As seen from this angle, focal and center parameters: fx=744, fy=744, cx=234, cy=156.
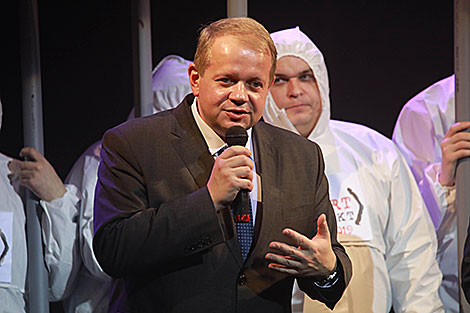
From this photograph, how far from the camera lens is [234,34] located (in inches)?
73.5

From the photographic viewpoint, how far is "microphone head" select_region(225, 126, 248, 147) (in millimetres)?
1795

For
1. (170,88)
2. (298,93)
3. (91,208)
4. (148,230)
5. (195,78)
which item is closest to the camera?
(148,230)

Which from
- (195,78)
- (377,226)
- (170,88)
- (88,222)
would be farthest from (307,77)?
(195,78)

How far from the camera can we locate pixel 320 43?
4.44 metres

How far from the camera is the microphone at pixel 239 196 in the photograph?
1.75 m

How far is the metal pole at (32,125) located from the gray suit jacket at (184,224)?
1.66 meters

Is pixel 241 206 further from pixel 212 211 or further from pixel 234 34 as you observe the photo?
pixel 234 34

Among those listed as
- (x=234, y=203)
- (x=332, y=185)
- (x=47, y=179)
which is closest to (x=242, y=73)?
(x=234, y=203)

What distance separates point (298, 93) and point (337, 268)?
1.53m

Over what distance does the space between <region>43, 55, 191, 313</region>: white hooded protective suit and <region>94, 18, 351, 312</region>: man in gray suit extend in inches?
66.0

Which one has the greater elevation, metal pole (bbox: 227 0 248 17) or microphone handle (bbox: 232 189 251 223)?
metal pole (bbox: 227 0 248 17)

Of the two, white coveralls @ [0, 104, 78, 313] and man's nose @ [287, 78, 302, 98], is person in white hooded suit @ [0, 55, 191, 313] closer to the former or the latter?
white coveralls @ [0, 104, 78, 313]

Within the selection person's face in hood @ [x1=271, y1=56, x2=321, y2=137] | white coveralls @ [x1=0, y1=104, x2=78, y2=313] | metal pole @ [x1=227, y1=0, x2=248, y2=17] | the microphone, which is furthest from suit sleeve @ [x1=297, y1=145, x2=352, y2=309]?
white coveralls @ [x1=0, y1=104, x2=78, y2=313]

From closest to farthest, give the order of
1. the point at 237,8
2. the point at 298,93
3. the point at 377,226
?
the point at 237,8, the point at 377,226, the point at 298,93
